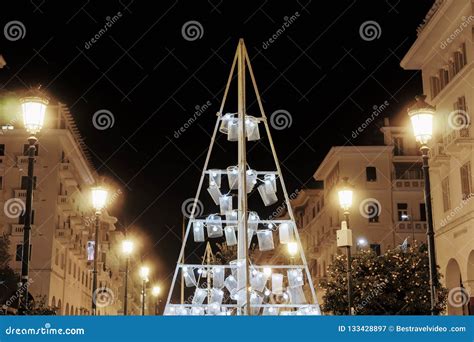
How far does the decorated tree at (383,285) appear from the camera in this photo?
1121 inches

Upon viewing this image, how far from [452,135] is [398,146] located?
92.5 ft

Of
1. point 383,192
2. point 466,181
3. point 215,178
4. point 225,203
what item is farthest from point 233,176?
point 383,192

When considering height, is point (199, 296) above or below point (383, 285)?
below

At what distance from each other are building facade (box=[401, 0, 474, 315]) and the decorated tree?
A: 84.3 inches

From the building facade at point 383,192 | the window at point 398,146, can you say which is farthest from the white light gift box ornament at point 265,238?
the window at point 398,146

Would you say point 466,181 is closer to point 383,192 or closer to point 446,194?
point 446,194

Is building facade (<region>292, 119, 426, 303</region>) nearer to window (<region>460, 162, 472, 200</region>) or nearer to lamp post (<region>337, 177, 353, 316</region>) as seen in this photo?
window (<region>460, 162, 472, 200</region>)

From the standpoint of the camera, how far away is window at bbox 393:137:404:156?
194 feet

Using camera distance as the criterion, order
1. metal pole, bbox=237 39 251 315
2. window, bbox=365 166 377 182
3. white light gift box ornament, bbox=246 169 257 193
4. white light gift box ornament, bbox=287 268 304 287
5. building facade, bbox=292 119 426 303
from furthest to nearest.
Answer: window, bbox=365 166 377 182 < building facade, bbox=292 119 426 303 < white light gift box ornament, bbox=246 169 257 193 < white light gift box ornament, bbox=287 268 304 287 < metal pole, bbox=237 39 251 315

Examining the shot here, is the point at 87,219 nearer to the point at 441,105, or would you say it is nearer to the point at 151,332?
Answer: the point at 441,105

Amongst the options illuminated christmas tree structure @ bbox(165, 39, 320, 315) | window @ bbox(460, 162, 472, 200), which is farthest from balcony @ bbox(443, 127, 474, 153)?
illuminated christmas tree structure @ bbox(165, 39, 320, 315)

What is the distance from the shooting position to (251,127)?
15.2 meters

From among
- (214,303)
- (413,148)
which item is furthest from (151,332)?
(413,148)

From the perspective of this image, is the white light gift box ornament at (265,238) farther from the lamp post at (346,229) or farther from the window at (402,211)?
the window at (402,211)
